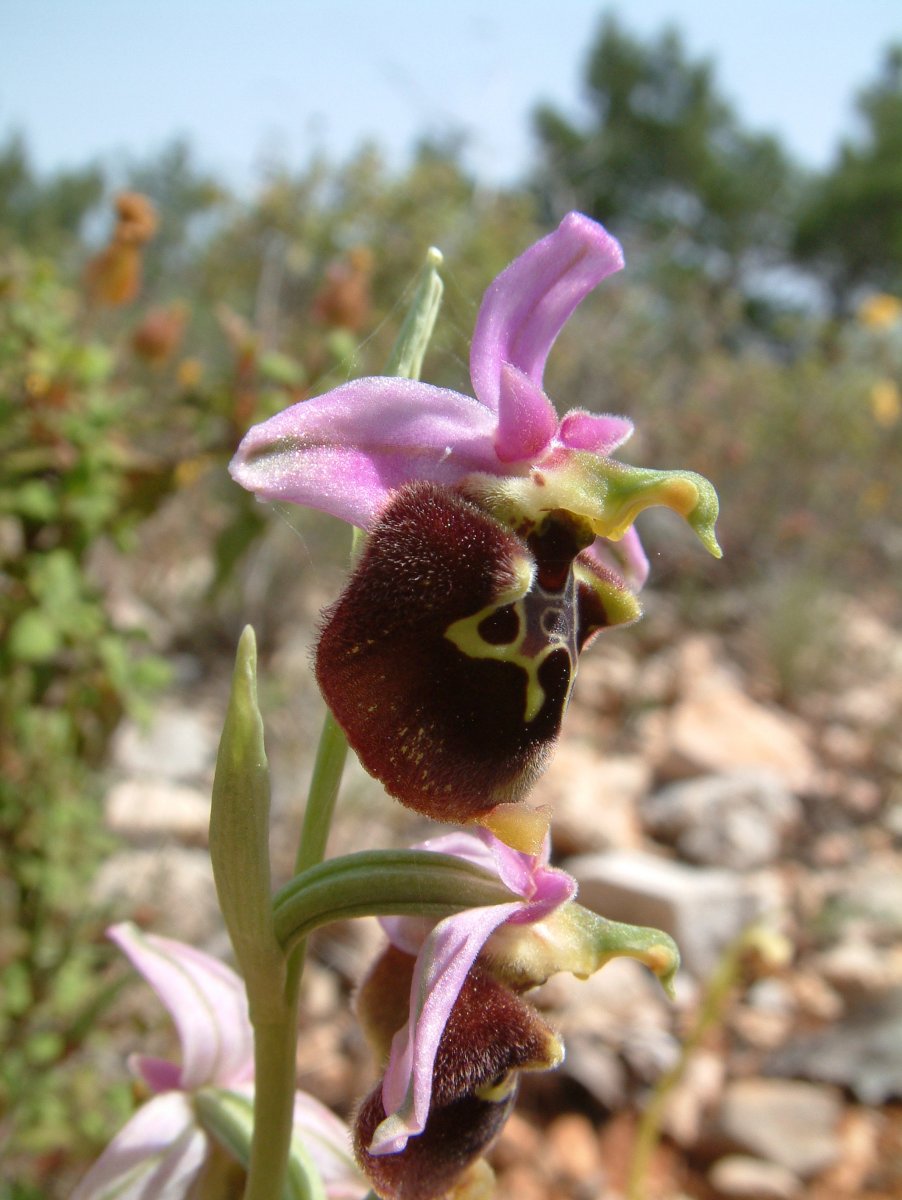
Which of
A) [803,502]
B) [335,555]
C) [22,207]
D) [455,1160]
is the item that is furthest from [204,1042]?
[22,207]

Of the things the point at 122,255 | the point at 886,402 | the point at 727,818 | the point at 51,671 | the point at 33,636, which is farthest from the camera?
the point at 886,402

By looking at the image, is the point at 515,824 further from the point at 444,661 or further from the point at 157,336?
the point at 157,336

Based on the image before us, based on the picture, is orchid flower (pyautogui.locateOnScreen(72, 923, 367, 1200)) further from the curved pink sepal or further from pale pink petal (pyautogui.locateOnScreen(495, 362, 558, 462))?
pale pink petal (pyautogui.locateOnScreen(495, 362, 558, 462))

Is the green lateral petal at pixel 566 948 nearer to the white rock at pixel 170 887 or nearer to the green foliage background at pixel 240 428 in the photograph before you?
the green foliage background at pixel 240 428

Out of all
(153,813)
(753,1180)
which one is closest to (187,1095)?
(753,1180)

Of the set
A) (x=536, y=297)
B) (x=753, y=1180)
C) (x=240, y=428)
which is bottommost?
(x=753, y=1180)
